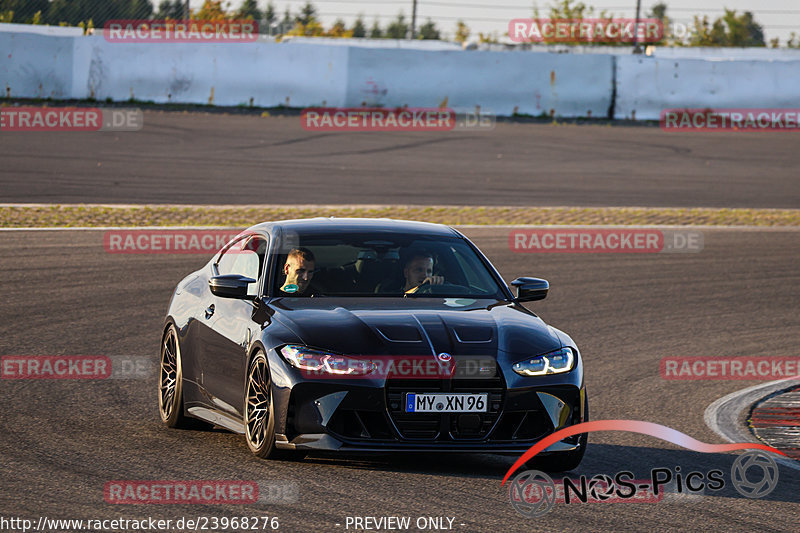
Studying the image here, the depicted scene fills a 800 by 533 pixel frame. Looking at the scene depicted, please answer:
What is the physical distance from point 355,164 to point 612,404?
664 inches

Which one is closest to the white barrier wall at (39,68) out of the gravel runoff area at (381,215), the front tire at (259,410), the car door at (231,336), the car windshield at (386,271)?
the gravel runoff area at (381,215)

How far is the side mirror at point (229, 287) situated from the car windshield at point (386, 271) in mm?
222

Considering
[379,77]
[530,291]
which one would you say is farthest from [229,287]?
[379,77]

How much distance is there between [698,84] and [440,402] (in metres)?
26.8

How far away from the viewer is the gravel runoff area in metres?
A: 18.6

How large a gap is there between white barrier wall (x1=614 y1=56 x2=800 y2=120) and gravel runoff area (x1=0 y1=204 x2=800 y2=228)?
32.4 ft

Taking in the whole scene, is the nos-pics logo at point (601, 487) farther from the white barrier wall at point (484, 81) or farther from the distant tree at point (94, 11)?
the distant tree at point (94, 11)

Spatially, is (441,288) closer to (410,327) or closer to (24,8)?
(410,327)

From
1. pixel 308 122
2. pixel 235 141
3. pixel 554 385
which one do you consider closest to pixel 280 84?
pixel 308 122

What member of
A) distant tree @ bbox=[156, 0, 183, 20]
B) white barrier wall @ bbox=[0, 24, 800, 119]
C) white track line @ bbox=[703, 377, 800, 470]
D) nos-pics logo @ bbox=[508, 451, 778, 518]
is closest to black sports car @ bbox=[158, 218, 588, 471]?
nos-pics logo @ bbox=[508, 451, 778, 518]

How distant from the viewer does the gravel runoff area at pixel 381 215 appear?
Result: 18641 mm

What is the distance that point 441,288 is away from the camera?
8.12 metres

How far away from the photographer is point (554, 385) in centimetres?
695

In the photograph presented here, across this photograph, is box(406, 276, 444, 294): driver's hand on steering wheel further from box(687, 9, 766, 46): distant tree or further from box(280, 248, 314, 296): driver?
box(687, 9, 766, 46): distant tree
